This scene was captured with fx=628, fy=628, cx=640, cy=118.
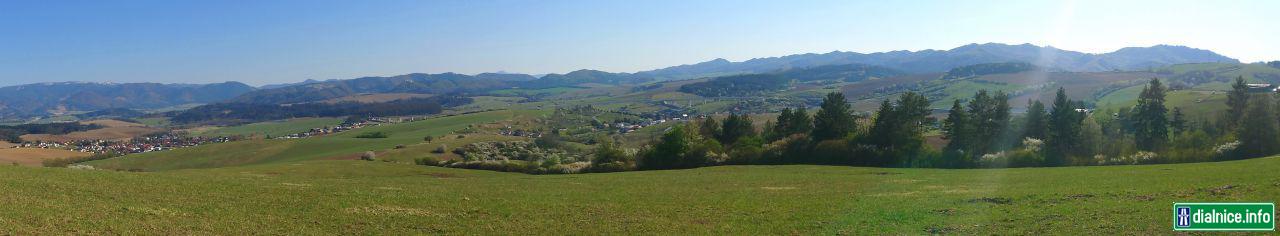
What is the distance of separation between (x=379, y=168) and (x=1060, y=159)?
70.9 metres

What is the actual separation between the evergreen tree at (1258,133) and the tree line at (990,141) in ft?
0.25

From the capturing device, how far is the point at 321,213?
80.3 feet

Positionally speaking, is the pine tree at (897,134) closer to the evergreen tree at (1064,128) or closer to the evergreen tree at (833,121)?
the evergreen tree at (833,121)

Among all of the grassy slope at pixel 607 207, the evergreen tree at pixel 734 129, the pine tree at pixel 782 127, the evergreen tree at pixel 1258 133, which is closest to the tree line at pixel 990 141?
the evergreen tree at pixel 1258 133

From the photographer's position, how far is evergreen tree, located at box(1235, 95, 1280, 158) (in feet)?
201

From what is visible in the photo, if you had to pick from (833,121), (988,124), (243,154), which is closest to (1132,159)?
(988,124)

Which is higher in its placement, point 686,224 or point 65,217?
point 65,217

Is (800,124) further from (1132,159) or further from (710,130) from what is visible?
(1132,159)

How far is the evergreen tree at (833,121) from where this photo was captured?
289 feet

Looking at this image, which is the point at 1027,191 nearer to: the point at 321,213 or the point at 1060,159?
the point at 321,213

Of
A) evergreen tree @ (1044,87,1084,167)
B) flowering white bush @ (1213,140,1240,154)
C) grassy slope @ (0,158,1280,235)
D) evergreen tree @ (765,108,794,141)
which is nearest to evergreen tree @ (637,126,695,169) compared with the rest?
evergreen tree @ (765,108,794,141)

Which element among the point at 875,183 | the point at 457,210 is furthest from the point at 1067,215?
the point at 457,210

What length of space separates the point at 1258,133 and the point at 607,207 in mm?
72333

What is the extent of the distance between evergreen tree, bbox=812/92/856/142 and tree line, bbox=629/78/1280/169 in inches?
5.6
